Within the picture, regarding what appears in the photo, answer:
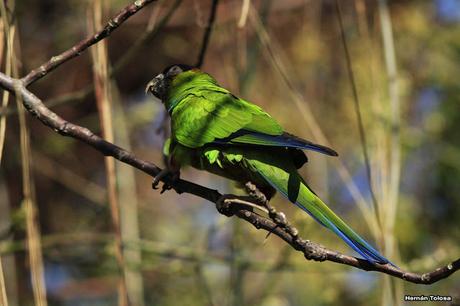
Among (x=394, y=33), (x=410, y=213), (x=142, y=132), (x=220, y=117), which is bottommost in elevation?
(x=220, y=117)

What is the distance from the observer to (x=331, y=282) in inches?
175

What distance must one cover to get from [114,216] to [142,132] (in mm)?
3040

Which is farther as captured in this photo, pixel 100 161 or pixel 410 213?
pixel 100 161

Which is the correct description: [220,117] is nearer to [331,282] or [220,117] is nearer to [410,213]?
[331,282]

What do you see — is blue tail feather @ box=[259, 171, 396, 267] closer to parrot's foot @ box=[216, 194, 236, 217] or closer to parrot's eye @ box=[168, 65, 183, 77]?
parrot's foot @ box=[216, 194, 236, 217]

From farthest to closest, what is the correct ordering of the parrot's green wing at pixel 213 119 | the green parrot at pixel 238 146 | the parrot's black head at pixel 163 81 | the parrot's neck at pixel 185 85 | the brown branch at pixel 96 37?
the parrot's black head at pixel 163 81 → the parrot's neck at pixel 185 85 → the parrot's green wing at pixel 213 119 → the green parrot at pixel 238 146 → the brown branch at pixel 96 37

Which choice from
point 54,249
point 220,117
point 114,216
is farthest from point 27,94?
point 54,249

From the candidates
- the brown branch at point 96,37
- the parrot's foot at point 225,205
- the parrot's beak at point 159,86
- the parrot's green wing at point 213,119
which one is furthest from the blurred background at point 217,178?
the brown branch at point 96,37

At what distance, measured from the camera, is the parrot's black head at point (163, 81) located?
10.9 ft

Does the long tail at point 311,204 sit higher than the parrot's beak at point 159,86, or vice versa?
the parrot's beak at point 159,86

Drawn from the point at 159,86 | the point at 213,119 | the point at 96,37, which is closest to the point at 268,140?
the point at 213,119

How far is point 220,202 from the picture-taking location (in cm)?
235

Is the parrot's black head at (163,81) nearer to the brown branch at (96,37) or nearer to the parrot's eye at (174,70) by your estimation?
the parrot's eye at (174,70)

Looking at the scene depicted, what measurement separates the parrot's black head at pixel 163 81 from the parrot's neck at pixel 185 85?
36 millimetres
